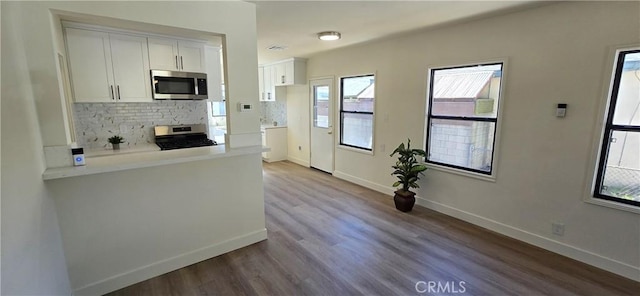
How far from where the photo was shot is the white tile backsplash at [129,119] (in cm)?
348

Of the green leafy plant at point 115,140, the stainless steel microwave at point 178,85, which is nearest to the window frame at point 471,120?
the stainless steel microwave at point 178,85

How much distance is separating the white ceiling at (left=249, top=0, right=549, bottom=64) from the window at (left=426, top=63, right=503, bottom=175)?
64 centimetres

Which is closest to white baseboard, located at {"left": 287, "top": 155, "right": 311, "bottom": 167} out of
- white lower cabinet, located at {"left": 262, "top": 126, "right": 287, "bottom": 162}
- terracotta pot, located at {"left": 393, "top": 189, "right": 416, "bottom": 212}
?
white lower cabinet, located at {"left": 262, "top": 126, "right": 287, "bottom": 162}

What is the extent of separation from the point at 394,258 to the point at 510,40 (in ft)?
8.25

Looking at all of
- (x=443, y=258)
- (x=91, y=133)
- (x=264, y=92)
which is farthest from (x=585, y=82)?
(x=264, y=92)

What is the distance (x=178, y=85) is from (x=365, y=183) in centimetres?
322

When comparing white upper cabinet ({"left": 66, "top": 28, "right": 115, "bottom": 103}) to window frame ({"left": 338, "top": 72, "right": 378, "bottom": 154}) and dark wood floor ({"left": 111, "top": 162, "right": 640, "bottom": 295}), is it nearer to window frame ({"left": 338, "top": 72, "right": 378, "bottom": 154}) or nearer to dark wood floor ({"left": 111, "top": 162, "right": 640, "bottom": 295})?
dark wood floor ({"left": 111, "top": 162, "right": 640, "bottom": 295})

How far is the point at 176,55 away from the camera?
3.55m

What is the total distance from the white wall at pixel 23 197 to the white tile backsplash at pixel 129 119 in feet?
6.51

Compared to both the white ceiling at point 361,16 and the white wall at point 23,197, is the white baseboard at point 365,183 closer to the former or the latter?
the white ceiling at point 361,16

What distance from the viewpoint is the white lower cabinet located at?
6672 mm

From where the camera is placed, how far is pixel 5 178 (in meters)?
1.25

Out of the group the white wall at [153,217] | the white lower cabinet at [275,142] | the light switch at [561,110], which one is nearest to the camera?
the white wall at [153,217]

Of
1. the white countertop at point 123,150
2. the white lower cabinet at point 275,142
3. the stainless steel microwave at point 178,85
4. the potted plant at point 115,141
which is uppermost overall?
the stainless steel microwave at point 178,85
